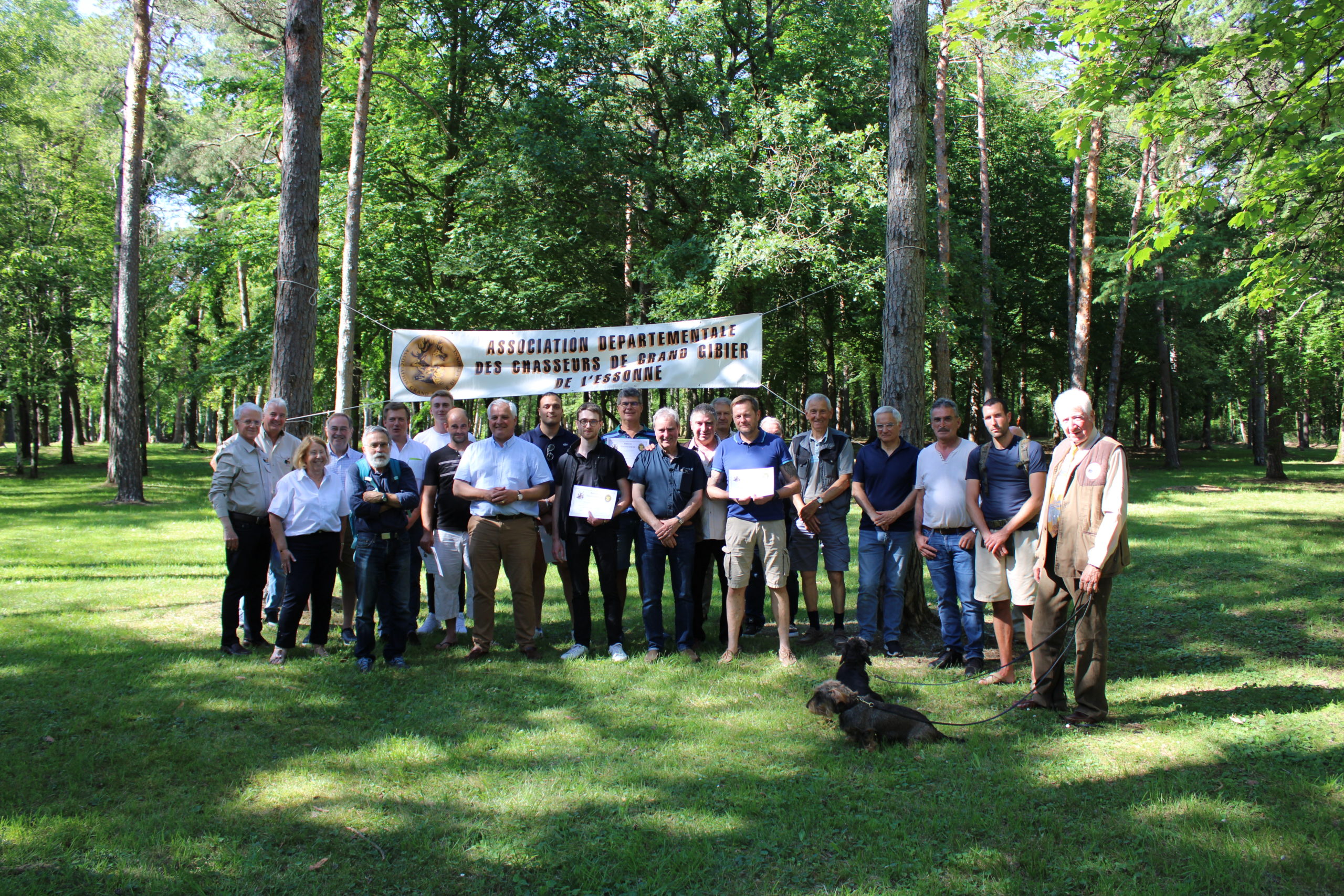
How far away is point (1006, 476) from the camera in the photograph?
5.89 meters

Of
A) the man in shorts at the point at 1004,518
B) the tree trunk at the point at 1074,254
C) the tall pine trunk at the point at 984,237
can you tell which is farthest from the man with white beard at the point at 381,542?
the tree trunk at the point at 1074,254

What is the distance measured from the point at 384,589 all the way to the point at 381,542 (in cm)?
36

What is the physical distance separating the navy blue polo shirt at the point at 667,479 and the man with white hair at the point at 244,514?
283 centimetres

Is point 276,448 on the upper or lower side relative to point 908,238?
lower

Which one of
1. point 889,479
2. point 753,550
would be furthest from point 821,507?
point 753,550

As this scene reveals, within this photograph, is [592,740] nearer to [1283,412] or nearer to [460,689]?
[460,689]

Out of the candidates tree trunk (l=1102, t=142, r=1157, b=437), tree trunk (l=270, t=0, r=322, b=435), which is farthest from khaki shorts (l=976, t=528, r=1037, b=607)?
tree trunk (l=1102, t=142, r=1157, b=437)

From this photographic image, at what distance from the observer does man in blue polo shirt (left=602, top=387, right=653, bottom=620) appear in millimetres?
6570

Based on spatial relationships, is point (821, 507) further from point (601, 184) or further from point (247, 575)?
point (601, 184)

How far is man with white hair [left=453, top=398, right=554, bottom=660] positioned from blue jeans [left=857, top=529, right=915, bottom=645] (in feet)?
8.46

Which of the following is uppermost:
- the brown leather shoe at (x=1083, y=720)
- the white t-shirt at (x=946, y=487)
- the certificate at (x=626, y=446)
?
the certificate at (x=626, y=446)

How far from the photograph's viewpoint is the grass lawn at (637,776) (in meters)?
3.28

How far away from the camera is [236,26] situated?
714 inches

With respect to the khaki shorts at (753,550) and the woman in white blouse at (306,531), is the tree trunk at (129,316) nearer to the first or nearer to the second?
the woman in white blouse at (306,531)
